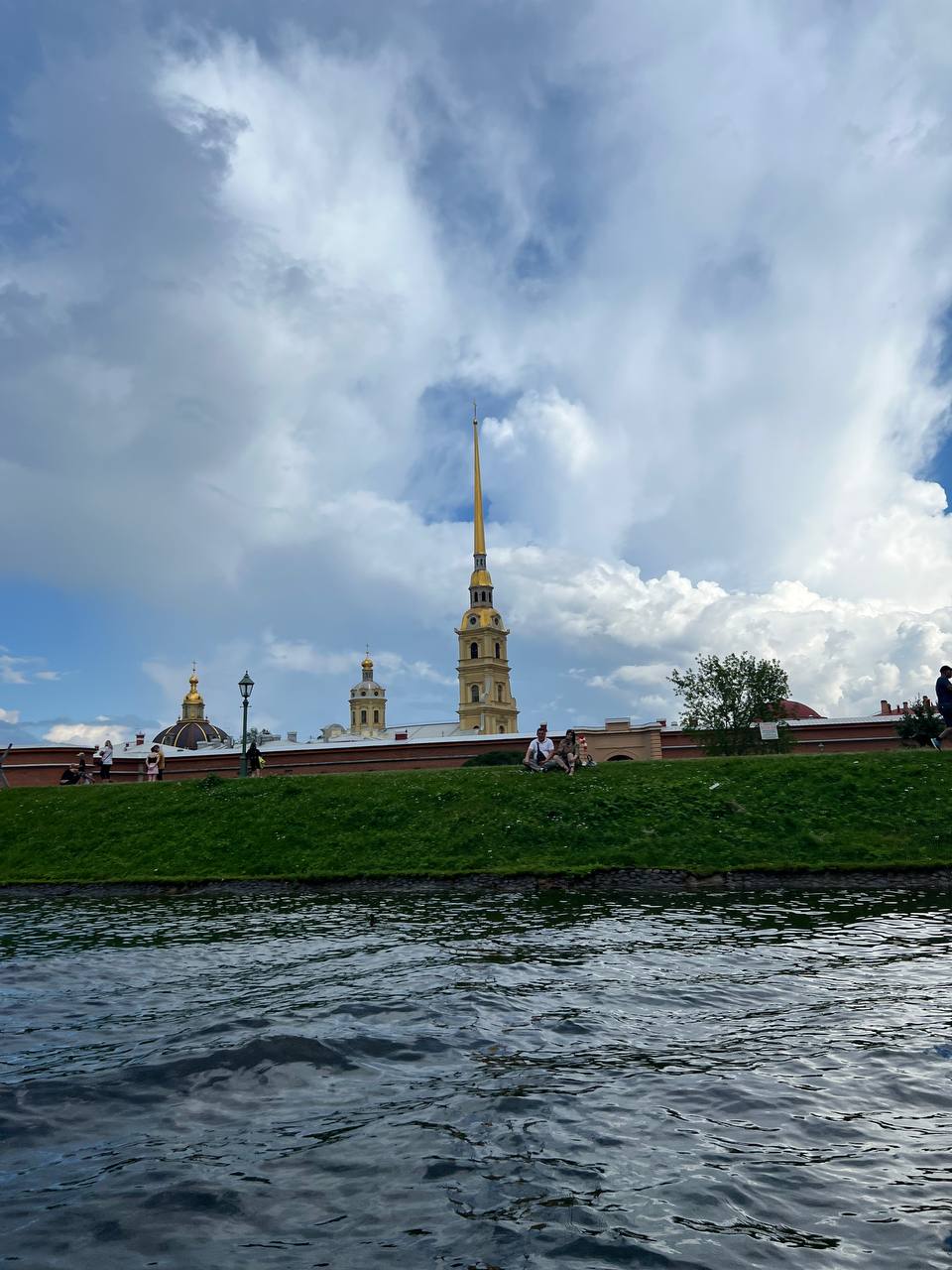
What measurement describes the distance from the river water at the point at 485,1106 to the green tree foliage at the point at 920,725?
24.6 metres

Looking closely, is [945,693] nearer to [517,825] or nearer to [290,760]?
[517,825]

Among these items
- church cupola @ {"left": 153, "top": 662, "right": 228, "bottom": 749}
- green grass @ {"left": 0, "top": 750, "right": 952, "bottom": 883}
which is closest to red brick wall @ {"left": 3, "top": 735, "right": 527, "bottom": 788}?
green grass @ {"left": 0, "top": 750, "right": 952, "bottom": 883}

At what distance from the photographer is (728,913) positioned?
44.7ft

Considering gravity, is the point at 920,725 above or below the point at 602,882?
above

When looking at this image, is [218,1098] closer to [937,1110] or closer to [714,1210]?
[714,1210]

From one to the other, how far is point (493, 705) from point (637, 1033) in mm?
126955

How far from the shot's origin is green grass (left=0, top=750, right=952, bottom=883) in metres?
19.1

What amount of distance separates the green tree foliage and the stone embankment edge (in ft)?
60.6

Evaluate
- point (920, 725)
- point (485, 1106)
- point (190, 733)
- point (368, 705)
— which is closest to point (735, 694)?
point (920, 725)

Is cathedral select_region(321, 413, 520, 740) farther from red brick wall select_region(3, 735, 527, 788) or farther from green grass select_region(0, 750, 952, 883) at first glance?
green grass select_region(0, 750, 952, 883)

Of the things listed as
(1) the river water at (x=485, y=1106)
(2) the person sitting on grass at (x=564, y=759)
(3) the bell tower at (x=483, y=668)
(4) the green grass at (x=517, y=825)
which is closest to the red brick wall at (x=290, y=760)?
(4) the green grass at (x=517, y=825)

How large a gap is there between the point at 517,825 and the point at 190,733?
103979mm

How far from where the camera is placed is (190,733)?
11731 centimetres

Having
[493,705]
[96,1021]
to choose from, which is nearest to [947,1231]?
[96,1021]
